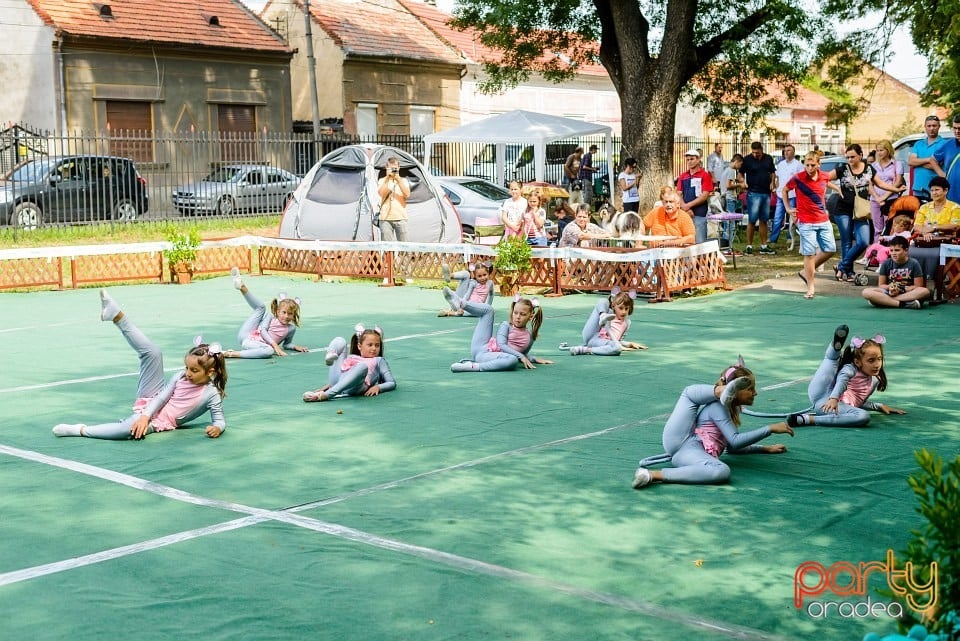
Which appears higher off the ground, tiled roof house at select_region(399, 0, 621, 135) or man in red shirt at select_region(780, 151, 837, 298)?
tiled roof house at select_region(399, 0, 621, 135)

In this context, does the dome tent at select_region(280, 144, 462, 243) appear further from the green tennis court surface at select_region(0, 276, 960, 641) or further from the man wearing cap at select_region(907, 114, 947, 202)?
the green tennis court surface at select_region(0, 276, 960, 641)

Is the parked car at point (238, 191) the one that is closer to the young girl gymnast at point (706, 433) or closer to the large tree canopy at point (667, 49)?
the large tree canopy at point (667, 49)

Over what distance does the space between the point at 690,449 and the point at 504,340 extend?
412cm

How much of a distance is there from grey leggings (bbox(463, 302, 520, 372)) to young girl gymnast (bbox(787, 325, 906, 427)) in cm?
305

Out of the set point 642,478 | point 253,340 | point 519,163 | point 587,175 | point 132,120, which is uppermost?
point 132,120

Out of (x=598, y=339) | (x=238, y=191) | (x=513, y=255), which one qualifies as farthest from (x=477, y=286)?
(x=238, y=191)

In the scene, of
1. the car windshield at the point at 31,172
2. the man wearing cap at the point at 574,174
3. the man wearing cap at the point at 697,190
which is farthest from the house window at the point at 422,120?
the man wearing cap at the point at 697,190

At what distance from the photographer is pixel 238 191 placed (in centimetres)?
2641

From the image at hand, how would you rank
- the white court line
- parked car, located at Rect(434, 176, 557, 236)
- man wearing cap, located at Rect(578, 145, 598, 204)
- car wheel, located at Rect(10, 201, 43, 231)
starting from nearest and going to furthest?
the white court line, car wheel, located at Rect(10, 201, 43, 231), parked car, located at Rect(434, 176, 557, 236), man wearing cap, located at Rect(578, 145, 598, 204)

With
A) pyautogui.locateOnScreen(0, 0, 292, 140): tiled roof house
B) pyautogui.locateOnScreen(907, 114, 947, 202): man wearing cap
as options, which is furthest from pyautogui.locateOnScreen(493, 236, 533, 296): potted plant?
pyautogui.locateOnScreen(0, 0, 292, 140): tiled roof house

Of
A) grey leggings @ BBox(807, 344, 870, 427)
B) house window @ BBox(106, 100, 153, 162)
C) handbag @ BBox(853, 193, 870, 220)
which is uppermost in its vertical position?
house window @ BBox(106, 100, 153, 162)

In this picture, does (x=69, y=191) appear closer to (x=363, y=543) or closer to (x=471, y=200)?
(x=471, y=200)

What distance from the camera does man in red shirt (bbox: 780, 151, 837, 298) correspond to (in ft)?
49.8

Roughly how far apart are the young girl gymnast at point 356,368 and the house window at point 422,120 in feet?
107
